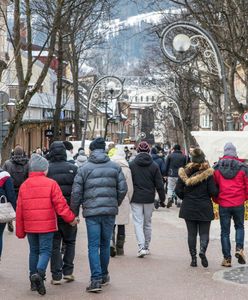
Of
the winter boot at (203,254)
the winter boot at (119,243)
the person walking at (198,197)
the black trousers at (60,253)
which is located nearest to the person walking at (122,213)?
the winter boot at (119,243)

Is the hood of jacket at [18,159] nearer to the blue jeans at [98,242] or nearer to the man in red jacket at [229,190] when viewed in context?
the man in red jacket at [229,190]

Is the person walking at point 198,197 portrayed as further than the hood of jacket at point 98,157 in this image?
Yes

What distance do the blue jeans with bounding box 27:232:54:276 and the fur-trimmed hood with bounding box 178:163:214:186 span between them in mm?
2707

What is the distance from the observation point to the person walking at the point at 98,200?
9.68 metres

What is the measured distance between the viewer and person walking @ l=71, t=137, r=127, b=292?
9.68 metres

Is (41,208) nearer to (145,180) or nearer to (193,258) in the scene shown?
(193,258)

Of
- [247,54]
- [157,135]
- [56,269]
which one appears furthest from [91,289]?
[157,135]

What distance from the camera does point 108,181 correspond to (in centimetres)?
980

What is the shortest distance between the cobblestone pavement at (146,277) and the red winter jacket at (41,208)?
0.79 meters

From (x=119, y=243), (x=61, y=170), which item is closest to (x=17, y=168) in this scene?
(x=119, y=243)

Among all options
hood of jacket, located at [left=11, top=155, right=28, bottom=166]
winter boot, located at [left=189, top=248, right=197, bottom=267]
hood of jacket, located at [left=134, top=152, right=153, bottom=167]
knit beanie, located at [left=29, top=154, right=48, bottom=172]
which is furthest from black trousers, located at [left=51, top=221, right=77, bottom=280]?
hood of jacket, located at [left=11, top=155, right=28, bottom=166]

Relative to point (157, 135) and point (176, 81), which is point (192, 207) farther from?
point (157, 135)

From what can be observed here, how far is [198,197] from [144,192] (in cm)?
133

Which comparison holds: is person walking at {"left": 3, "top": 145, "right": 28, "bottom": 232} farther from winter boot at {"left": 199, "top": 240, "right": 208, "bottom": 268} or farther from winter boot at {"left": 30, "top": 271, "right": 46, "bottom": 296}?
winter boot at {"left": 30, "top": 271, "right": 46, "bottom": 296}
